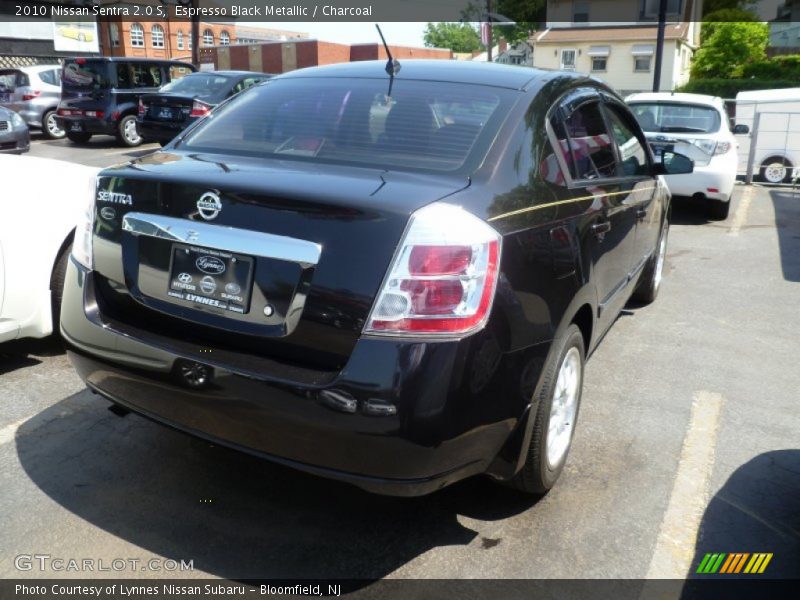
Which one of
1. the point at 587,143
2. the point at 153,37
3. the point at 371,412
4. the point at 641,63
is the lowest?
the point at 371,412

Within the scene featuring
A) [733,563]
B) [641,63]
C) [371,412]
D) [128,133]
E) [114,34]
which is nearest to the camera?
[371,412]

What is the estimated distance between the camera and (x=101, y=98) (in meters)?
15.1

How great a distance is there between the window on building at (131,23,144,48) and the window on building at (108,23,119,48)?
5.03ft

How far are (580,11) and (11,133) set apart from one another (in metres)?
40.8

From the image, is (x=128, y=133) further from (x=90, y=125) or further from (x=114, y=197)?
(x=114, y=197)

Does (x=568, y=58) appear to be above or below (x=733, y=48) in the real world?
below

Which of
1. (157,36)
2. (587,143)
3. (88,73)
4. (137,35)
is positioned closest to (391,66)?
(587,143)

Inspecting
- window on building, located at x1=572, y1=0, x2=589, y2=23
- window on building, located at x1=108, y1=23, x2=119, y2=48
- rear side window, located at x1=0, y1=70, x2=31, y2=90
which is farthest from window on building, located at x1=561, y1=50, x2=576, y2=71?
window on building, located at x1=108, y1=23, x2=119, y2=48

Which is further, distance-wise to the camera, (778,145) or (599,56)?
(599,56)

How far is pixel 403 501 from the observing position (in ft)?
9.81

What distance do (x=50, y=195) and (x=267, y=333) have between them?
2524 millimetres

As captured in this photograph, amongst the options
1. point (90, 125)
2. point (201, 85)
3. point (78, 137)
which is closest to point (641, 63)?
point (201, 85)

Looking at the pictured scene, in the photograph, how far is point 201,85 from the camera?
13672 mm

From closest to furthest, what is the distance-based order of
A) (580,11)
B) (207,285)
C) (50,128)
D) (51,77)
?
1. (207,285)
2. (51,77)
3. (50,128)
4. (580,11)
